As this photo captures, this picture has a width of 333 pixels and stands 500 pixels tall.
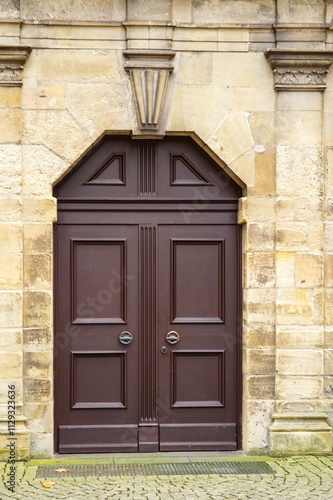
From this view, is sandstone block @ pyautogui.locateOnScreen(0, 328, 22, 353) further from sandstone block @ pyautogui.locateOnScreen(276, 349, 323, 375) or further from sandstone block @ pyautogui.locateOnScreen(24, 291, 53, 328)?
sandstone block @ pyautogui.locateOnScreen(276, 349, 323, 375)

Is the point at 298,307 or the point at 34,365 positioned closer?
the point at 34,365

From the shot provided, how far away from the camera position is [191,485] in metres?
7.57

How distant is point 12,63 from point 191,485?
4241 mm

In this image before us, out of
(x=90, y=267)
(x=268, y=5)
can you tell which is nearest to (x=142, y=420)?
(x=90, y=267)

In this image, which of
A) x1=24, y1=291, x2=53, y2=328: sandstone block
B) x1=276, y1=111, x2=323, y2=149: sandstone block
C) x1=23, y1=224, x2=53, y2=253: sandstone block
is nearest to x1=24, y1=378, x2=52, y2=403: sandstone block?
x1=24, y1=291, x2=53, y2=328: sandstone block

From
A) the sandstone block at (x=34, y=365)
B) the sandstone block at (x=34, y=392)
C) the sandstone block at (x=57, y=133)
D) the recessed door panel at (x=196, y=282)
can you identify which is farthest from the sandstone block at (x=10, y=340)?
the sandstone block at (x=57, y=133)

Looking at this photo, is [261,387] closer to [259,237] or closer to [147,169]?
[259,237]

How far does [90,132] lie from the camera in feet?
27.7

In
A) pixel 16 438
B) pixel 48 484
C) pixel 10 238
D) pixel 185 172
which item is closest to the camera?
pixel 48 484

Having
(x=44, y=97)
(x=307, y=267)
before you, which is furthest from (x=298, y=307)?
(x=44, y=97)

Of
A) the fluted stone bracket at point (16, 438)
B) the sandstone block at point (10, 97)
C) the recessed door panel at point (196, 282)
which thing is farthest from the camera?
the recessed door panel at point (196, 282)

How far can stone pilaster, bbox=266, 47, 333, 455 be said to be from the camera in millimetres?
8578

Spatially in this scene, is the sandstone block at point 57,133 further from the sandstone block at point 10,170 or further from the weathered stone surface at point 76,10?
the weathered stone surface at point 76,10

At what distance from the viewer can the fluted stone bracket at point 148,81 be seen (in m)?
8.42
